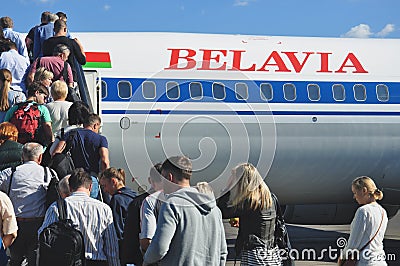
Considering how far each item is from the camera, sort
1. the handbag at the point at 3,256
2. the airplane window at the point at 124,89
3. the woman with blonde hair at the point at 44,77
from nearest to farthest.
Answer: the handbag at the point at 3,256 < the woman with blonde hair at the point at 44,77 < the airplane window at the point at 124,89

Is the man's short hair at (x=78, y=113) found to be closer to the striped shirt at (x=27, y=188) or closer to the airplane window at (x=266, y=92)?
the striped shirt at (x=27, y=188)

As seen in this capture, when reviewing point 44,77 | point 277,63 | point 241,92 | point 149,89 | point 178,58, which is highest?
point 277,63

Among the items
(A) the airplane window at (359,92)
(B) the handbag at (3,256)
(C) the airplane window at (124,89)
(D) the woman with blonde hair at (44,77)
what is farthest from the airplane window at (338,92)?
(B) the handbag at (3,256)

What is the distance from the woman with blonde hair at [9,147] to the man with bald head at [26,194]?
0.20 metres

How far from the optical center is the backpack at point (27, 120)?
7742 millimetres

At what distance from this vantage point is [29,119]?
25.4ft

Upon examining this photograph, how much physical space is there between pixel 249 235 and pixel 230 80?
667 cm

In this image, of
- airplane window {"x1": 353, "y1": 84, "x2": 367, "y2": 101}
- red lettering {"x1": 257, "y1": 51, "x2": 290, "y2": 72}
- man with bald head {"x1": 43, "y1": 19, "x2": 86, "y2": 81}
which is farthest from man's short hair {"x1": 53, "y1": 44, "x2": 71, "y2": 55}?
airplane window {"x1": 353, "y1": 84, "x2": 367, "y2": 101}

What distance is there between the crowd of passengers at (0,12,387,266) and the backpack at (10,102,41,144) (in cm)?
1

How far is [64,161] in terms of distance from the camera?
7.42 metres

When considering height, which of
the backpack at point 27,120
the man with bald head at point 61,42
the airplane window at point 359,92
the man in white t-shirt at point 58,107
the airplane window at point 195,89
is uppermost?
the airplane window at point 359,92

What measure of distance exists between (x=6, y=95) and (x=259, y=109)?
20.0ft

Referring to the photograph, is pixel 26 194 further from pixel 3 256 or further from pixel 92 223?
pixel 92 223

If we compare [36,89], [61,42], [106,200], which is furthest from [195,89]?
[106,200]
